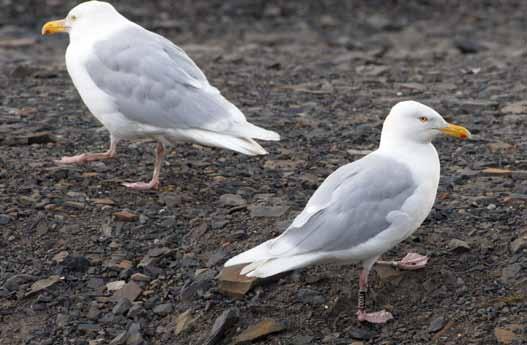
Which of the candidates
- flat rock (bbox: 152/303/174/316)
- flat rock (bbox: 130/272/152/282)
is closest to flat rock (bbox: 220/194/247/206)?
flat rock (bbox: 130/272/152/282)

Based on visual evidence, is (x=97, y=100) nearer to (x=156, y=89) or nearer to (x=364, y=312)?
(x=156, y=89)

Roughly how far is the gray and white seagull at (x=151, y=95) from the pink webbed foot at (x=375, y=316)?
1787mm

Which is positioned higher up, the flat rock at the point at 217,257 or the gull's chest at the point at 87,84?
the gull's chest at the point at 87,84

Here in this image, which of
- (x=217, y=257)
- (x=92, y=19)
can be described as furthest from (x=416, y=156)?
(x=92, y=19)

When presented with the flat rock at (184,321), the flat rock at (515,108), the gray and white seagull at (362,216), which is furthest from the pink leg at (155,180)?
the flat rock at (515,108)

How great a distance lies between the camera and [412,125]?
226 inches

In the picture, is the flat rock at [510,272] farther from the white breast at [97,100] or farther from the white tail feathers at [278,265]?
the white breast at [97,100]

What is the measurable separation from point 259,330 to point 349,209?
834 mm

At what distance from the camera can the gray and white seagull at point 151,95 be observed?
712cm

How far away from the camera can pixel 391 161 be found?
5625 mm

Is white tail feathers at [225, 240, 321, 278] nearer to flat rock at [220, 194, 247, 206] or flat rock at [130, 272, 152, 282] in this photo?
flat rock at [130, 272, 152, 282]

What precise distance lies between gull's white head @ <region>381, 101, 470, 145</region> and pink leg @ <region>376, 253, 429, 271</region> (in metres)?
0.69

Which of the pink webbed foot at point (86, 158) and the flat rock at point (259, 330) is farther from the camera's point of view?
the pink webbed foot at point (86, 158)

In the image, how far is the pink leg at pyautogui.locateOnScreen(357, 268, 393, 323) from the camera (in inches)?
218
